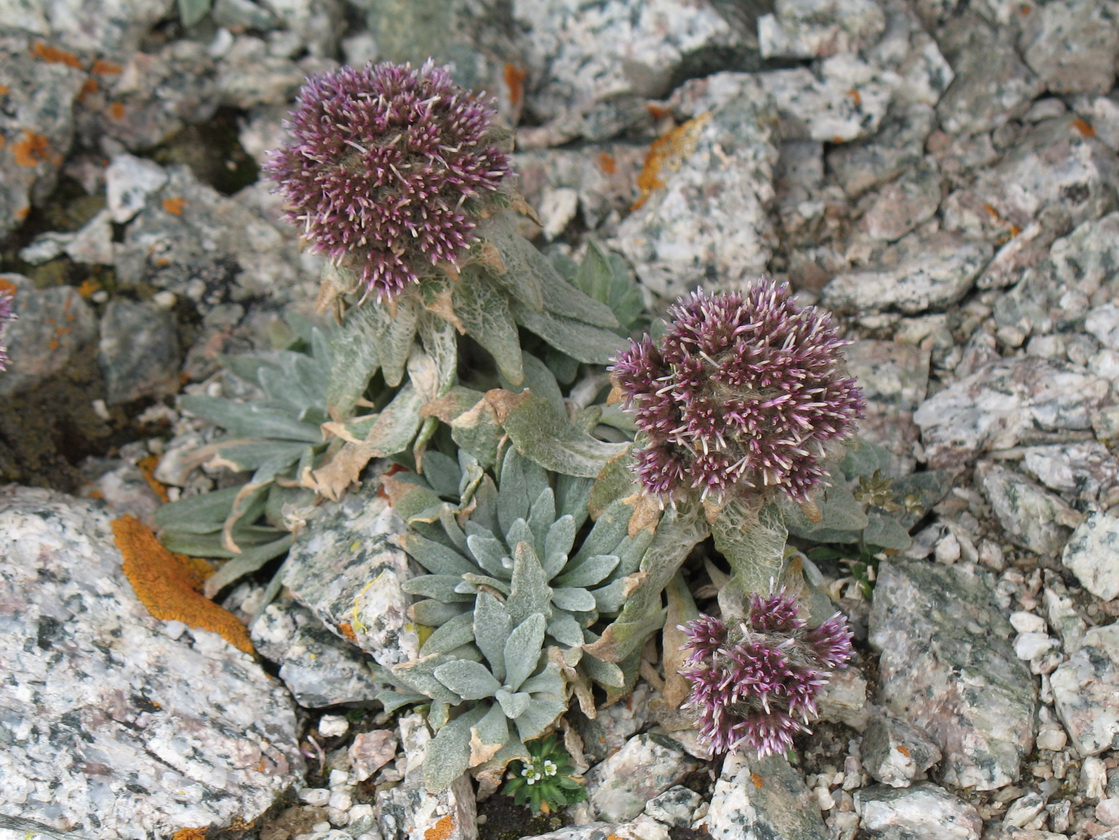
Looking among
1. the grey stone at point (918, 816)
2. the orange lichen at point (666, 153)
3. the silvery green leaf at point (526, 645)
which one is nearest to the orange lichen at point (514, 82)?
the orange lichen at point (666, 153)

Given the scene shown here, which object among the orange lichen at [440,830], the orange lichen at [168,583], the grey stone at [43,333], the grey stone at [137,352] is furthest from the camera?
the grey stone at [137,352]

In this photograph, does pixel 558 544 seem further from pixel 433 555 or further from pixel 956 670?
pixel 956 670

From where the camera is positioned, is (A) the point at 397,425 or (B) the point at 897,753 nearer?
(B) the point at 897,753

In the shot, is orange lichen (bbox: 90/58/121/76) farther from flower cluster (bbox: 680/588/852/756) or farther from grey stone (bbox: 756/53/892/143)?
flower cluster (bbox: 680/588/852/756)

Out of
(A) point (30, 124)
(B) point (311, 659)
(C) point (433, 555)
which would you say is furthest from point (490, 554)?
(A) point (30, 124)

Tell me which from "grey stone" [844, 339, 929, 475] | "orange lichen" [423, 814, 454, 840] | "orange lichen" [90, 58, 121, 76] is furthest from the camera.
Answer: "orange lichen" [90, 58, 121, 76]

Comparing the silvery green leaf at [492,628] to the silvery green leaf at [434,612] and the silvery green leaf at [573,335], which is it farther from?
the silvery green leaf at [573,335]

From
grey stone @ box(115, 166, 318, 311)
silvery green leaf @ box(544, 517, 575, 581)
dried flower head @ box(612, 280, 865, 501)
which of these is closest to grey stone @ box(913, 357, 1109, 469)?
dried flower head @ box(612, 280, 865, 501)
